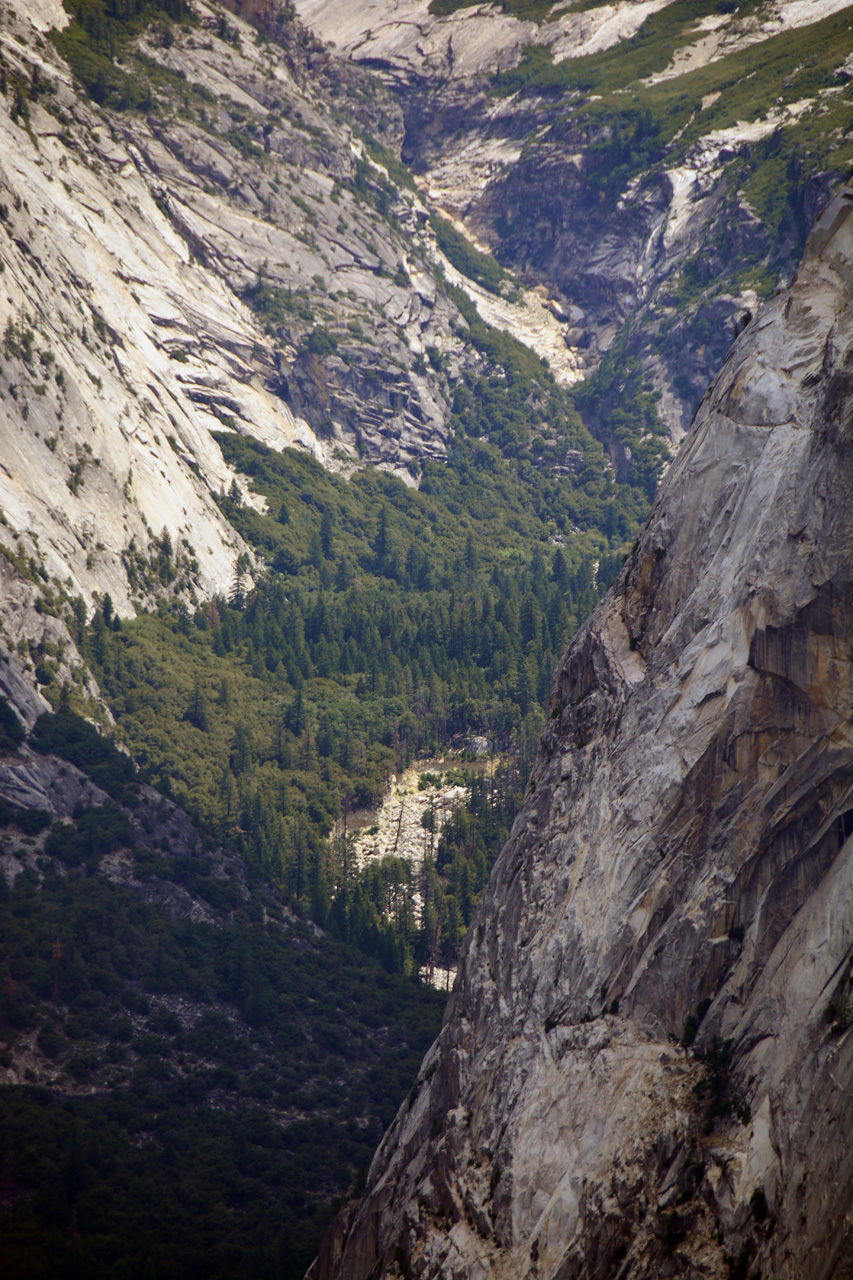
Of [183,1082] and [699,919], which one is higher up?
[699,919]

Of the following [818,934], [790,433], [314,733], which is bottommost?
[818,934]

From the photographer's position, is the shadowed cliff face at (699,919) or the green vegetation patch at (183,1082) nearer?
the shadowed cliff face at (699,919)

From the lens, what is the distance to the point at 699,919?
53.6 m

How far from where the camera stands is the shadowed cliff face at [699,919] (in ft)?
154

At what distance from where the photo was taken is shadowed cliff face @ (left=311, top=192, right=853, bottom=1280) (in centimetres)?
4681

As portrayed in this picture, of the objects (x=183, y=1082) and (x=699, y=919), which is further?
(x=183, y=1082)

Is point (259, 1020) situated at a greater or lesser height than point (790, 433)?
lesser

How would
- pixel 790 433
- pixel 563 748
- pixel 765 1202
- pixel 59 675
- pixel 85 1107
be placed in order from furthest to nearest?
pixel 59 675, pixel 85 1107, pixel 563 748, pixel 790 433, pixel 765 1202

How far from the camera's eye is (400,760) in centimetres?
16838

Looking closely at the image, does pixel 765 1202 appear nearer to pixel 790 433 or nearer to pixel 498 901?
pixel 498 901

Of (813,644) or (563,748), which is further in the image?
(563,748)

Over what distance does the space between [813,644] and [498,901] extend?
25579mm

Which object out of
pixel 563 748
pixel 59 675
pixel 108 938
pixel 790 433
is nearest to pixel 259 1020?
pixel 108 938

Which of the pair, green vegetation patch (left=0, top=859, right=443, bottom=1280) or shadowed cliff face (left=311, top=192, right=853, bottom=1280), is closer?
shadowed cliff face (left=311, top=192, right=853, bottom=1280)
